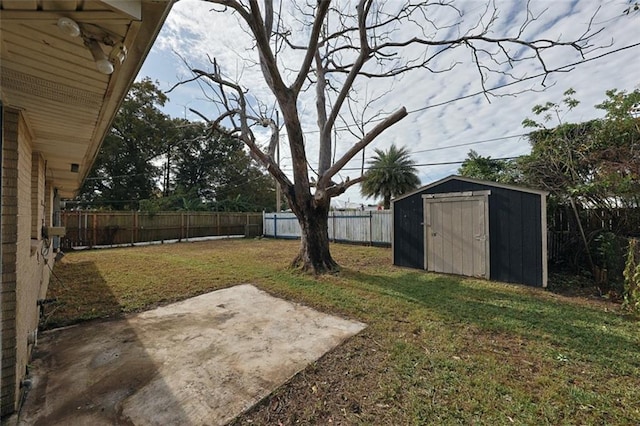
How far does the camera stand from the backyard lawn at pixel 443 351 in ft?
6.13

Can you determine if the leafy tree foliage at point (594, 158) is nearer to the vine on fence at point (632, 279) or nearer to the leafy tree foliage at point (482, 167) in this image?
the vine on fence at point (632, 279)

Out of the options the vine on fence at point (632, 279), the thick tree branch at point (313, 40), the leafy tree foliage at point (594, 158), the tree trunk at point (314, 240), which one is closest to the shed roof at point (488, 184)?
the leafy tree foliage at point (594, 158)

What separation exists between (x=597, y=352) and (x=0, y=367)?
5.04 metres

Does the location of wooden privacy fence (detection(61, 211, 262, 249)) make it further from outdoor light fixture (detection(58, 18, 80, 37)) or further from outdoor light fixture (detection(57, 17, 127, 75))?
outdoor light fixture (detection(58, 18, 80, 37))

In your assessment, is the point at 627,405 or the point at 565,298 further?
the point at 565,298

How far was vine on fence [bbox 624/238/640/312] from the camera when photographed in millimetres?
3551

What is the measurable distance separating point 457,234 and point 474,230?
36 cm

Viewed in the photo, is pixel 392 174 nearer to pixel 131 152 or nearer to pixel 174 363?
pixel 174 363

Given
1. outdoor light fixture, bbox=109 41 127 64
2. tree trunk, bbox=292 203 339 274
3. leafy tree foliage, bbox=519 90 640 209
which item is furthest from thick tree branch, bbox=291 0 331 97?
leafy tree foliage, bbox=519 90 640 209

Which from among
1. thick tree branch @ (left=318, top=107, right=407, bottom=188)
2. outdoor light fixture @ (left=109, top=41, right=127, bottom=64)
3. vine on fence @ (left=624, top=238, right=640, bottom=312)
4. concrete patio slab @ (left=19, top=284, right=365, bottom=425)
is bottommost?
concrete patio slab @ (left=19, top=284, right=365, bottom=425)

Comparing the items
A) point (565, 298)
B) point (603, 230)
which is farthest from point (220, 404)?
point (603, 230)

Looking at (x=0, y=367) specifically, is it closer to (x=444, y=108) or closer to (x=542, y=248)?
(x=542, y=248)

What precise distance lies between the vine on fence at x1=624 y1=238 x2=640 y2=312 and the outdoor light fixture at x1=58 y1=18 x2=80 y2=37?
597 centimetres

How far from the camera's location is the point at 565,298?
4383 mm
